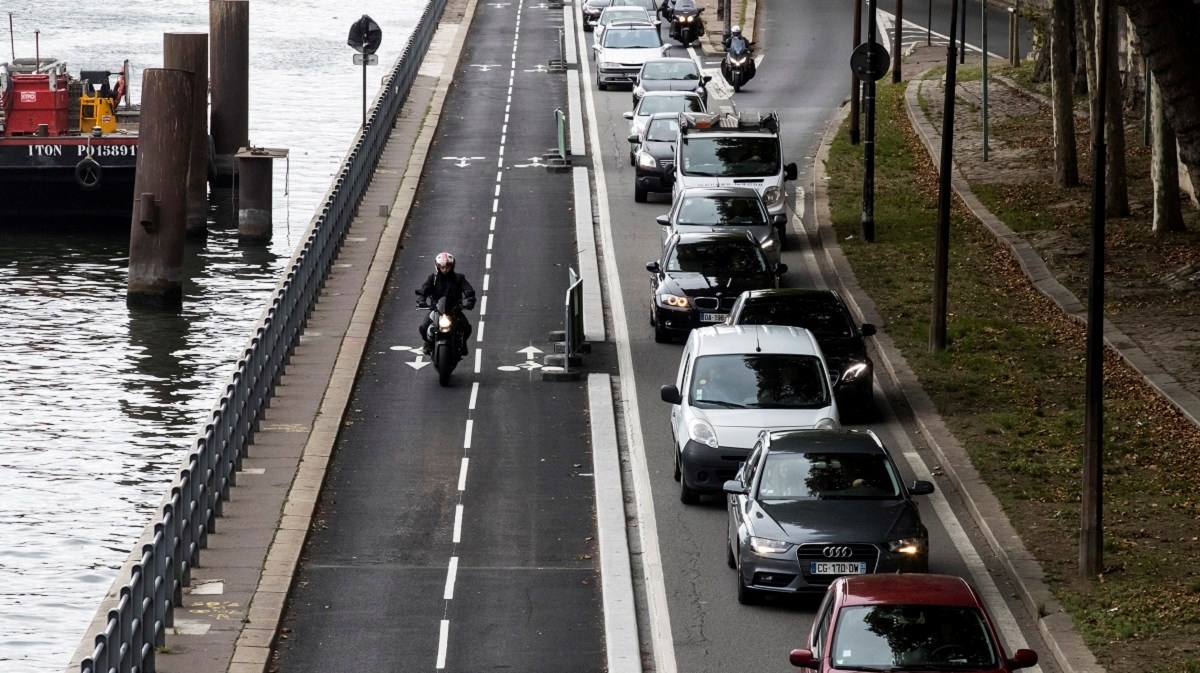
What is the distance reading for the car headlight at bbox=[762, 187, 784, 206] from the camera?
118 ft

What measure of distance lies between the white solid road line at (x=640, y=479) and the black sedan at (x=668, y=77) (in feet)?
35.9

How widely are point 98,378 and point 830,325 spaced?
15.2m

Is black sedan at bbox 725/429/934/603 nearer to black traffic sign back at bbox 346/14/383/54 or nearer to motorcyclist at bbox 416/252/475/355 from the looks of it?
motorcyclist at bbox 416/252/475/355

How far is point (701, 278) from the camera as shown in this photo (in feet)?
94.5

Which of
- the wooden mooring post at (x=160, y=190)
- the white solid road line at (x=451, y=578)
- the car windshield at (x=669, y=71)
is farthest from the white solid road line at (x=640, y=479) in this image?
the car windshield at (x=669, y=71)

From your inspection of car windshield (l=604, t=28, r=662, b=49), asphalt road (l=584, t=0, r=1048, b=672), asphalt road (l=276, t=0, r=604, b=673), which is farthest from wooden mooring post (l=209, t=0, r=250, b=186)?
asphalt road (l=276, t=0, r=604, b=673)

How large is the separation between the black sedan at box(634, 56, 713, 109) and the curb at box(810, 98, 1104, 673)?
18.2m

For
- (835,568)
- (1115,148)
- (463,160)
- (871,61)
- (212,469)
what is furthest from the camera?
(463,160)

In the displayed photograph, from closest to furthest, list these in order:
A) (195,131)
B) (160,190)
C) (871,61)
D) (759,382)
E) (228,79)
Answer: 1. (759,382)
2. (871,61)
3. (160,190)
4. (195,131)
5. (228,79)

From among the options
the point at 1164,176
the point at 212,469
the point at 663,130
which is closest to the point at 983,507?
the point at 212,469

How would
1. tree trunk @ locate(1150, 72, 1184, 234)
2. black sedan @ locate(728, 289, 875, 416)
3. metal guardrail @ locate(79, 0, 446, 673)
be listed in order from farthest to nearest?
tree trunk @ locate(1150, 72, 1184, 234) → black sedan @ locate(728, 289, 875, 416) → metal guardrail @ locate(79, 0, 446, 673)

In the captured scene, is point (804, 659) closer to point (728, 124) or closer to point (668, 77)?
point (728, 124)

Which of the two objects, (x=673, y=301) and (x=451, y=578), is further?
(x=673, y=301)

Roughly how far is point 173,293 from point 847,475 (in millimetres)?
26081
